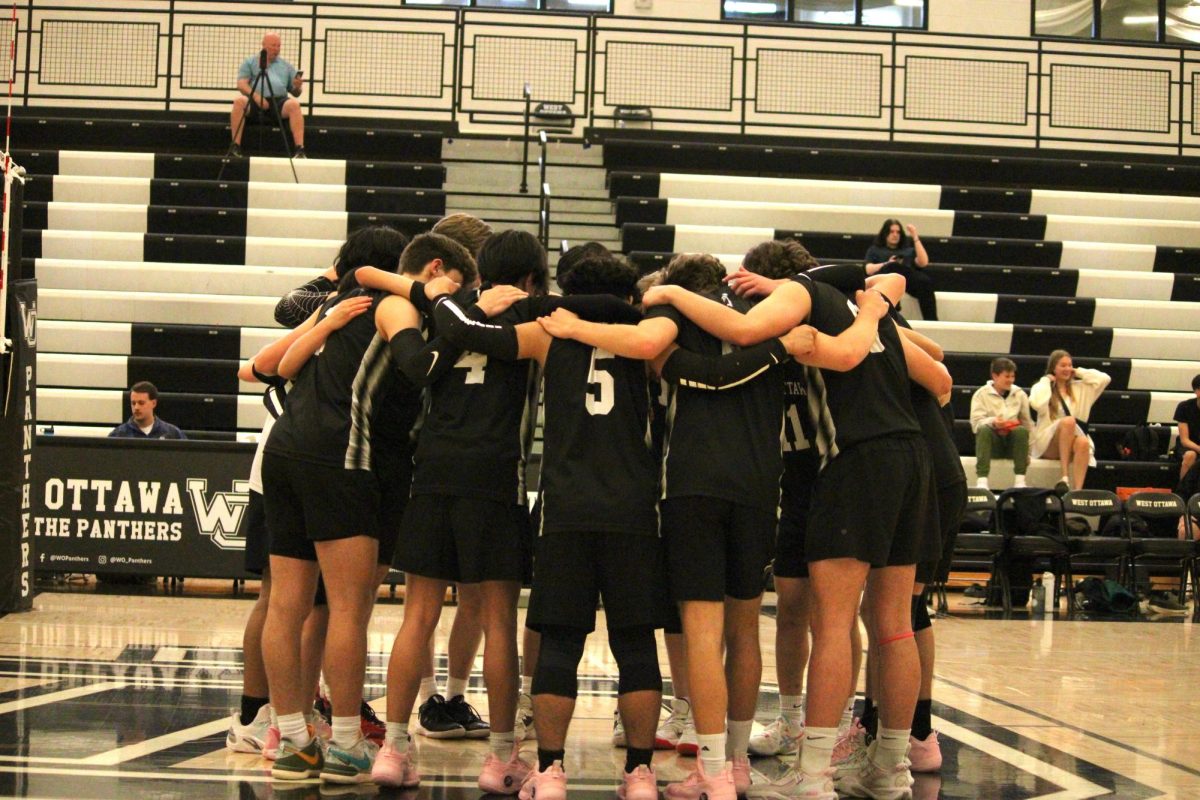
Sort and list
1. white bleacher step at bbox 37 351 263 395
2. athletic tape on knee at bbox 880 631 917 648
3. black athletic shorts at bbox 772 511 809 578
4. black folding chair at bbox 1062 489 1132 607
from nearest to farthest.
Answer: athletic tape on knee at bbox 880 631 917 648
black athletic shorts at bbox 772 511 809 578
black folding chair at bbox 1062 489 1132 607
white bleacher step at bbox 37 351 263 395

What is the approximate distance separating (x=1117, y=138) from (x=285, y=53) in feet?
33.4

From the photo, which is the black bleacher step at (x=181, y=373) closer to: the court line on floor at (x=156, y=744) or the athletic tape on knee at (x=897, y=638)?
the court line on floor at (x=156, y=744)

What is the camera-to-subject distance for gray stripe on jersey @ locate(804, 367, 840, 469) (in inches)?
180

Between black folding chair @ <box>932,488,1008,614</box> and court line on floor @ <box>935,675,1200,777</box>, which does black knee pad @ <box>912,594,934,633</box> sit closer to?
court line on floor @ <box>935,675,1200,777</box>

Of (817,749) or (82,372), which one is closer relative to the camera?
(817,749)

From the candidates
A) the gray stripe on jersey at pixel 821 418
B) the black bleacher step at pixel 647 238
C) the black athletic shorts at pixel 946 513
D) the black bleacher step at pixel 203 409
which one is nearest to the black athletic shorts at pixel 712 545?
the gray stripe on jersey at pixel 821 418

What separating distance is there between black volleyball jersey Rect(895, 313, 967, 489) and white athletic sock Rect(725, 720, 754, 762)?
3.72ft

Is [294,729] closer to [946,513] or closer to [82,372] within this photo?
[946,513]

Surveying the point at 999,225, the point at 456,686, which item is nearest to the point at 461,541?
the point at 456,686

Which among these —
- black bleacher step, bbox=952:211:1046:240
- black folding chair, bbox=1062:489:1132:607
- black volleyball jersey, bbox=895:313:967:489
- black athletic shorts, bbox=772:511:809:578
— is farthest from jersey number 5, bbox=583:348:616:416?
black bleacher step, bbox=952:211:1046:240

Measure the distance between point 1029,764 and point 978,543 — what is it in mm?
5582

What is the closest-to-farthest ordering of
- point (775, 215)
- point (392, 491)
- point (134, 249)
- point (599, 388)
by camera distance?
point (599, 388), point (392, 491), point (134, 249), point (775, 215)

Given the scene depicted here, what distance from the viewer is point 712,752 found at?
4234 mm

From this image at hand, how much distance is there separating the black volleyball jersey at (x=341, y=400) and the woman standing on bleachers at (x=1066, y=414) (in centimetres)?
860
